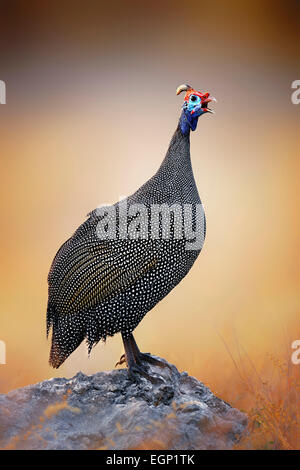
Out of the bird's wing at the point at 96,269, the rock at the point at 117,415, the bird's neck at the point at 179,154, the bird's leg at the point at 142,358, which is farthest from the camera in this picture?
the bird's leg at the point at 142,358

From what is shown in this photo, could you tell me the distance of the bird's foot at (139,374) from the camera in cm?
317

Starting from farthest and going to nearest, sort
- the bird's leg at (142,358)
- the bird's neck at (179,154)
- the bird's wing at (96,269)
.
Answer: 1. the bird's leg at (142,358)
2. the bird's neck at (179,154)
3. the bird's wing at (96,269)

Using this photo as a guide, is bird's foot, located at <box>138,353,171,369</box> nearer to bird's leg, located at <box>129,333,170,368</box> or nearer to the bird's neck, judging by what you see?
bird's leg, located at <box>129,333,170,368</box>

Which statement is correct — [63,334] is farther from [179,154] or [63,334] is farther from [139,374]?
[179,154]

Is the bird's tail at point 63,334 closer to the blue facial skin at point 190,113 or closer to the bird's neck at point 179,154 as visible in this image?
the bird's neck at point 179,154

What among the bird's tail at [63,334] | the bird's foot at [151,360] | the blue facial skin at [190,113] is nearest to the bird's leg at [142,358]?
the bird's foot at [151,360]

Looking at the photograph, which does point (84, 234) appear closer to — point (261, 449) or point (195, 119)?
point (195, 119)

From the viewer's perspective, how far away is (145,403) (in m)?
3.00

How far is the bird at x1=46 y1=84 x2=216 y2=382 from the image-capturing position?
3.05m

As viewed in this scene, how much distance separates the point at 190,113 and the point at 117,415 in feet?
5.45

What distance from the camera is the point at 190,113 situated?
315 centimetres

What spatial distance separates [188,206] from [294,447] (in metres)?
1.37

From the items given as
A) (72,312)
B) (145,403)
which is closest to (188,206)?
(72,312)
